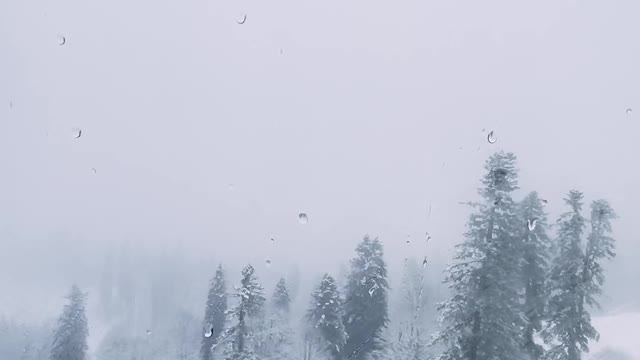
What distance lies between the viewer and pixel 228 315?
29328 mm

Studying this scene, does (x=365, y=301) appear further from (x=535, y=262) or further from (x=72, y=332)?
(x=72, y=332)

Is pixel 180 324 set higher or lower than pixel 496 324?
higher

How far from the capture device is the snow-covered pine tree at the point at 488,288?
19.1 meters

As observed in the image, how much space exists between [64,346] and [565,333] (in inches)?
1432

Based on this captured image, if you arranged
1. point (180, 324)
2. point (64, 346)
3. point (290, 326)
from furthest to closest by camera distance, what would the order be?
1. point (180, 324)
2. point (290, 326)
3. point (64, 346)

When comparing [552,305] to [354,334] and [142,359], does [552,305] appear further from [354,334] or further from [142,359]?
[142,359]

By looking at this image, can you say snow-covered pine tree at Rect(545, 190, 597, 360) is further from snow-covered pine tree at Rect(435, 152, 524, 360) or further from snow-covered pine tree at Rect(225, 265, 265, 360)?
snow-covered pine tree at Rect(225, 265, 265, 360)

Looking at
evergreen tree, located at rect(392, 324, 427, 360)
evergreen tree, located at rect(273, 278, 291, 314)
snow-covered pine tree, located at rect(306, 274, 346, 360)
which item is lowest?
evergreen tree, located at rect(392, 324, 427, 360)

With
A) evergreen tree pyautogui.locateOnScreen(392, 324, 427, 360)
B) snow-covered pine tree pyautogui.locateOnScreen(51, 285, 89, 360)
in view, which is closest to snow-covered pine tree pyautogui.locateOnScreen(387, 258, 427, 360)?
evergreen tree pyautogui.locateOnScreen(392, 324, 427, 360)

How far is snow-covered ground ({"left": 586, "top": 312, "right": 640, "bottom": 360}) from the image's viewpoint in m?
46.8

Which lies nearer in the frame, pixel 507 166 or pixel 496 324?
pixel 496 324

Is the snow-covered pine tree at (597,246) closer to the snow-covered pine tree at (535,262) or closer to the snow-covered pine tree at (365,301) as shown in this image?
the snow-covered pine tree at (535,262)

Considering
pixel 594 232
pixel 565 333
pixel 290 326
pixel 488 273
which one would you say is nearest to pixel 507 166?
pixel 488 273

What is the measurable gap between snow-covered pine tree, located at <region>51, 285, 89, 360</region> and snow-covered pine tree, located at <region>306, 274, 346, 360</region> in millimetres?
17907
